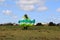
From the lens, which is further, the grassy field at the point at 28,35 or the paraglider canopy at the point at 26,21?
the paraglider canopy at the point at 26,21

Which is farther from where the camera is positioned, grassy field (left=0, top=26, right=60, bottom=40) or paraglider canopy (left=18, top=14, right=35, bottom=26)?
paraglider canopy (left=18, top=14, right=35, bottom=26)

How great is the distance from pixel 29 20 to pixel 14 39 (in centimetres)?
1941

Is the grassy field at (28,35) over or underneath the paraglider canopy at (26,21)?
underneath

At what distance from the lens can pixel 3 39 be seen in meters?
24.0

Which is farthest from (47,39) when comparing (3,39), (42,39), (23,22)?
(23,22)

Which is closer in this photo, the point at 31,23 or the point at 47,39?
the point at 47,39

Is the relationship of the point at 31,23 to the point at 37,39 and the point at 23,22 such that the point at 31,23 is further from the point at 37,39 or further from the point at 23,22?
the point at 37,39

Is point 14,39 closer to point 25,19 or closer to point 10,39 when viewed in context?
point 10,39

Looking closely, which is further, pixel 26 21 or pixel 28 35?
pixel 26 21

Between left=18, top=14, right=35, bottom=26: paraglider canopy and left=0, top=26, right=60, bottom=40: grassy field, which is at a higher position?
left=18, top=14, right=35, bottom=26: paraglider canopy

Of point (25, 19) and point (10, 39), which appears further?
point (25, 19)

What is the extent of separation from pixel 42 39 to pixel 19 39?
2.38 meters

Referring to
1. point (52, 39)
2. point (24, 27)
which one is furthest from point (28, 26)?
point (52, 39)

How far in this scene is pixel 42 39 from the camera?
81.0 ft
